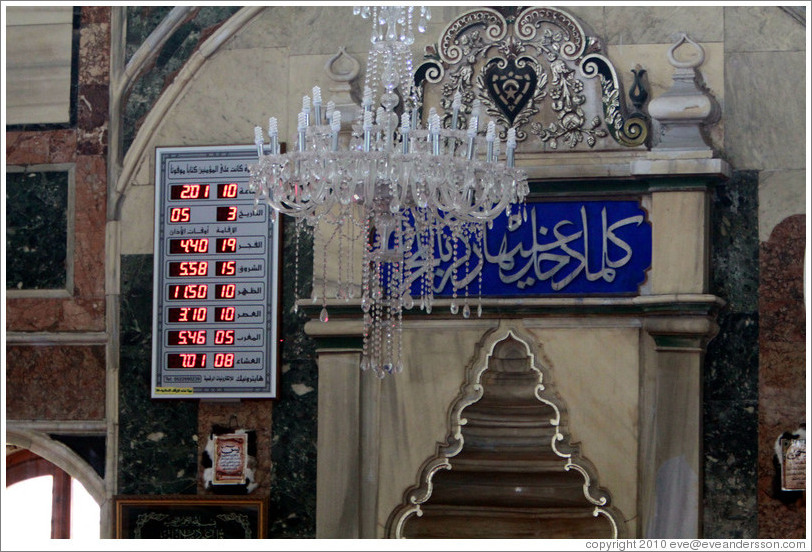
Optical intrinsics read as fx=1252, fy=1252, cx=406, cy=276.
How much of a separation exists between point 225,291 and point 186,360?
37 cm

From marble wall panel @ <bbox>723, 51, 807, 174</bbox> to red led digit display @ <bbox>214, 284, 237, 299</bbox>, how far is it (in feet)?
7.54

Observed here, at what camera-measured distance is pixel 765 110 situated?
214 inches

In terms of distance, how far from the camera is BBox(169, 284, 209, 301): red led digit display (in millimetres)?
5812

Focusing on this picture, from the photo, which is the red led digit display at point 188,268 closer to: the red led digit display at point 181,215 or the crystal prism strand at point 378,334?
the red led digit display at point 181,215

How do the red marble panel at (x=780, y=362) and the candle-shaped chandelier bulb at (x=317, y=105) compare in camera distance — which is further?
the red marble panel at (x=780, y=362)

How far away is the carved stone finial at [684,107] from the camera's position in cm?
540

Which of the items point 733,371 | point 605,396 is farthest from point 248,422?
point 733,371

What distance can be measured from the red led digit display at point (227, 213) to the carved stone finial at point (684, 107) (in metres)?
1.94

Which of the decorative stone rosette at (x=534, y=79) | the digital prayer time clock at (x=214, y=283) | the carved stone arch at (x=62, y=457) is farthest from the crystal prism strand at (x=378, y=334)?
the carved stone arch at (x=62, y=457)

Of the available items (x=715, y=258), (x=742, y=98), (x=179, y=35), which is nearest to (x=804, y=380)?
(x=715, y=258)

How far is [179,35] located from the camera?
6.05 metres

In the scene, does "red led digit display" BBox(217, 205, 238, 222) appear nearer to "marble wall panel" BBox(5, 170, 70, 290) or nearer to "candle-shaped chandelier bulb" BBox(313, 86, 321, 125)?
"marble wall panel" BBox(5, 170, 70, 290)

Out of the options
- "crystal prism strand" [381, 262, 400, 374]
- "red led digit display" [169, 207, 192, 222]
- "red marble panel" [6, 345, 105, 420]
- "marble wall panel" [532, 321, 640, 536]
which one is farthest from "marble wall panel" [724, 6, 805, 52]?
"red marble panel" [6, 345, 105, 420]

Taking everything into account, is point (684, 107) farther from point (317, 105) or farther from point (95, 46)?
point (95, 46)
